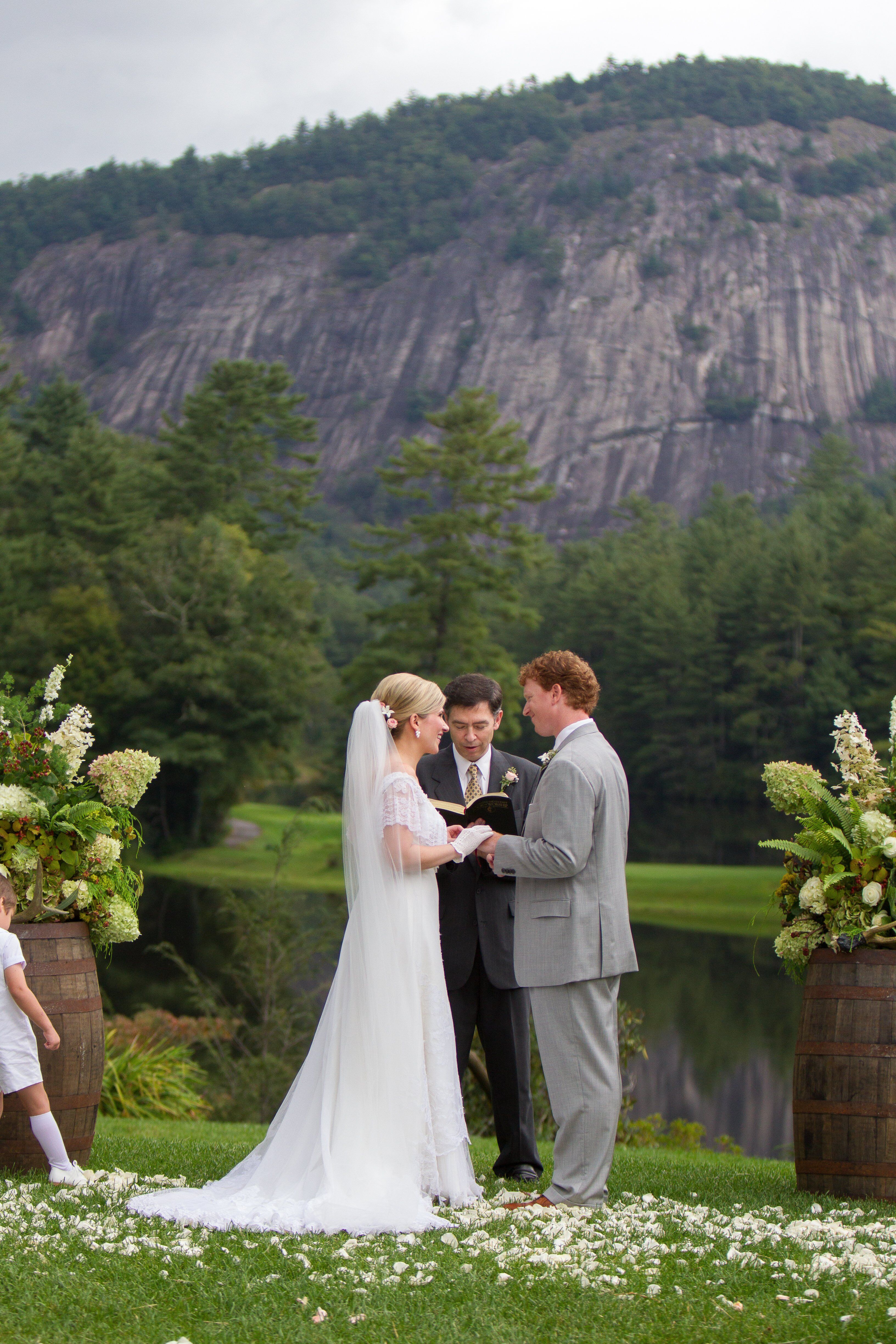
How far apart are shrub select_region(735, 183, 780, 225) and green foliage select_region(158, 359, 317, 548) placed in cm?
11328

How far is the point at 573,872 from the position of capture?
5.09 meters

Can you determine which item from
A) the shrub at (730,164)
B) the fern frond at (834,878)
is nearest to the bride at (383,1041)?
the fern frond at (834,878)

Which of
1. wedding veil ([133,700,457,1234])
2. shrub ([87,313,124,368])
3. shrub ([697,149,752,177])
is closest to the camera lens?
wedding veil ([133,700,457,1234])

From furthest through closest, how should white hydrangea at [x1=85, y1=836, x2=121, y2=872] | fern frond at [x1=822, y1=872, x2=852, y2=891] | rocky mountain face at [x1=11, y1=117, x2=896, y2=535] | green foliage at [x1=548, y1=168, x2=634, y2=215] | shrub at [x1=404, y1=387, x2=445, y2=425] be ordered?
green foliage at [x1=548, y1=168, x2=634, y2=215], shrub at [x1=404, y1=387, x2=445, y2=425], rocky mountain face at [x1=11, y1=117, x2=896, y2=535], white hydrangea at [x1=85, y1=836, x2=121, y2=872], fern frond at [x1=822, y1=872, x2=852, y2=891]

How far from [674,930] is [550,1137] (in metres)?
23.2

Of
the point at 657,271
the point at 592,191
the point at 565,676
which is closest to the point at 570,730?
the point at 565,676

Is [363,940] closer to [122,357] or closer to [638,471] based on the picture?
[638,471]

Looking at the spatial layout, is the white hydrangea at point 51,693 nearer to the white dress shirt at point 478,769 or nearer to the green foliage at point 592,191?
the white dress shirt at point 478,769

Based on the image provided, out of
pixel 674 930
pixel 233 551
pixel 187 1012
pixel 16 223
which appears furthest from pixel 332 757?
pixel 16 223

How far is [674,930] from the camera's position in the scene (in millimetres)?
33750

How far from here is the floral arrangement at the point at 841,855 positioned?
18.7 feet

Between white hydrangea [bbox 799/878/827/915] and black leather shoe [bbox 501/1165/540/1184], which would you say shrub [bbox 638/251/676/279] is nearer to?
white hydrangea [bbox 799/878/827/915]

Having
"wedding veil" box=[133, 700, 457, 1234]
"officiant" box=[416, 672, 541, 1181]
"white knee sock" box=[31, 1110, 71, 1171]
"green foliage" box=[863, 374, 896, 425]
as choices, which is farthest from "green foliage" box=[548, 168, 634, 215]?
"white knee sock" box=[31, 1110, 71, 1171]

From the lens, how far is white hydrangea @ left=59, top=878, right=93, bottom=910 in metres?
5.84
